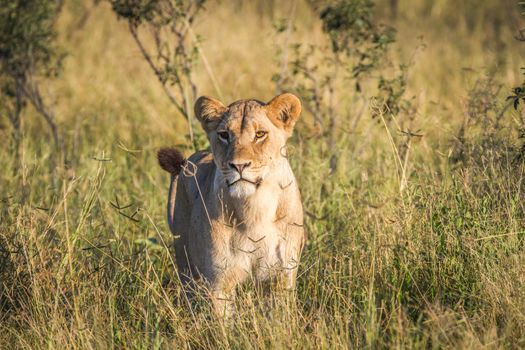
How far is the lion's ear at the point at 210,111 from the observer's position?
424 centimetres

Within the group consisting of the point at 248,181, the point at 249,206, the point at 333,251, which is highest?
the point at 248,181

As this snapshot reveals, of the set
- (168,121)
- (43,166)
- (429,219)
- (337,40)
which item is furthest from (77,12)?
(429,219)

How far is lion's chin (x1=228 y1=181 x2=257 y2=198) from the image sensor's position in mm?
3904

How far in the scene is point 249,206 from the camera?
4098mm

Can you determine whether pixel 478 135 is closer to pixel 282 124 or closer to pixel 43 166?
pixel 282 124

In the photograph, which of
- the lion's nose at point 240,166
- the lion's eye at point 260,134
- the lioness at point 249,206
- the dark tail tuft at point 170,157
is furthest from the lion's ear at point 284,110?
the dark tail tuft at point 170,157

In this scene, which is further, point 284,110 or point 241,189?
point 284,110

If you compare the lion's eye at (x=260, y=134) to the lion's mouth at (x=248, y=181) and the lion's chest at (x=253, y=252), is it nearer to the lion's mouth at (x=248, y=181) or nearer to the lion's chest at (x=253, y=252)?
the lion's mouth at (x=248, y=181)

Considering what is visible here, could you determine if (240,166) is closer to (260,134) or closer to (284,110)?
(260,134)

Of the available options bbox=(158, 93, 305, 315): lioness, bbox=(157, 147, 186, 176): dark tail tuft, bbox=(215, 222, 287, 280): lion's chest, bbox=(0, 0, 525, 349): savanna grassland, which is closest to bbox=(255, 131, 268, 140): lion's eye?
bbox=(158, 93, 305, 315): lioness

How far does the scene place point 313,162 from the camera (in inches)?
247

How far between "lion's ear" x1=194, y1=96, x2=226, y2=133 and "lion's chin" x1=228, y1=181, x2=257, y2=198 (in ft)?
1.41

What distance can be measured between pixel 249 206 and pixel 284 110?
50 centimetres

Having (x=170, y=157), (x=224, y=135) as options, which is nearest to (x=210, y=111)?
(x=224, y=135)
